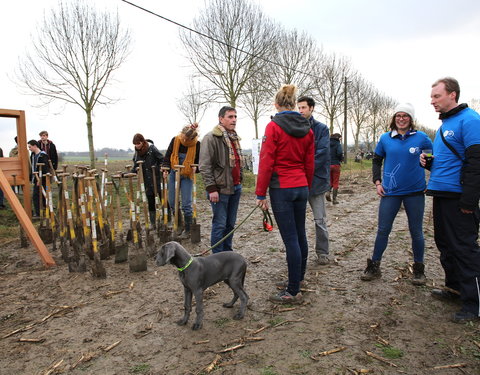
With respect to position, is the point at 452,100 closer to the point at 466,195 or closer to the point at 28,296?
the point at 466,195

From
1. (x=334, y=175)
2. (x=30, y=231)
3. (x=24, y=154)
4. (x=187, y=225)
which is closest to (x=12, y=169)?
(x=24, y=154)

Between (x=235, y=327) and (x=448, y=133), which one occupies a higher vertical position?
(x=448, y=133)

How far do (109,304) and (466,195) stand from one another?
3.45 m

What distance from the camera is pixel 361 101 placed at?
127 feet

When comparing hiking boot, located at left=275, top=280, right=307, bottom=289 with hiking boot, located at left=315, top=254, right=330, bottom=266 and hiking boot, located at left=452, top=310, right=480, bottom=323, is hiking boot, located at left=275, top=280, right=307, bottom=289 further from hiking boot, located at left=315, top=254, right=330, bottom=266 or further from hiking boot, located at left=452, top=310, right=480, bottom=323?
hiking boot, located at left=452, top=310, right=480, bottom=323

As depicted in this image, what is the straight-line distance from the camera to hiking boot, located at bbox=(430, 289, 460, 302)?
342cm

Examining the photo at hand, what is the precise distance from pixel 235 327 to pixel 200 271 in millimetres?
575

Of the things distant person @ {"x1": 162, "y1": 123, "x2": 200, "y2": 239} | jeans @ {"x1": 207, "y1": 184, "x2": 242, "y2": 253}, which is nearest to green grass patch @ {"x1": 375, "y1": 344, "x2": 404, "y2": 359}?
jeans @ {"x1": 207, "y1": 184, "x2": 242, "y2": 253}

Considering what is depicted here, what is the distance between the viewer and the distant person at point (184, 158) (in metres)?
5.79

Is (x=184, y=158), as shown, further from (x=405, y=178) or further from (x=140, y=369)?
(x=140, y=369)

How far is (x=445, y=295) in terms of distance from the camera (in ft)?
11.4

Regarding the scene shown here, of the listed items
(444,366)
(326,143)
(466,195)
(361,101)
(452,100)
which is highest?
(361,101)

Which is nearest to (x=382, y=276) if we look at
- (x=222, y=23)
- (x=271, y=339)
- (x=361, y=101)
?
(x=271, y=339)

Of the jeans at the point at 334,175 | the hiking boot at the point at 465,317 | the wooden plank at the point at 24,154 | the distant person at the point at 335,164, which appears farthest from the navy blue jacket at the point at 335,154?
the wooden plank at the point at 24,154
